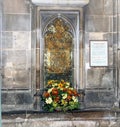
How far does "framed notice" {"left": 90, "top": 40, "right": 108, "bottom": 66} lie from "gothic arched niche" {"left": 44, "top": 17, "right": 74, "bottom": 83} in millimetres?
531

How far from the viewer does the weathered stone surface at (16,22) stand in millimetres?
9555

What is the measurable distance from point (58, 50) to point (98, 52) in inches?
39.2

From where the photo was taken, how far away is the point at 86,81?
9.70m

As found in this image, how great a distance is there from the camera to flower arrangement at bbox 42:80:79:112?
9.22m

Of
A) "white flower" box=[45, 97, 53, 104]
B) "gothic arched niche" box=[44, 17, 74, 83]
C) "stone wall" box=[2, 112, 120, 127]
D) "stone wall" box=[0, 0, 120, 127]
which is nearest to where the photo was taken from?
"stone wall" box=[2, 112, 120, 127]

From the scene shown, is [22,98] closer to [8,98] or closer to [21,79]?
[8,98]

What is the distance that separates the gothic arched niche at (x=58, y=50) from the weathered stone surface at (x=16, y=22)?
0.56 metres

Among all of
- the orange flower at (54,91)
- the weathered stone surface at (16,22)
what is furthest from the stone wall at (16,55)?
the orange flower at (54,91)

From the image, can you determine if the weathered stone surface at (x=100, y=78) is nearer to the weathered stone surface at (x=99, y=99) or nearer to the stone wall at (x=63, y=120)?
the weathered stone surface at (x=99, y=99)

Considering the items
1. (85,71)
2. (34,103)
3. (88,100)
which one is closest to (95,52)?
(85,71)

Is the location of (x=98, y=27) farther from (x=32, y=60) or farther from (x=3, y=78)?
(x=3, y=78)

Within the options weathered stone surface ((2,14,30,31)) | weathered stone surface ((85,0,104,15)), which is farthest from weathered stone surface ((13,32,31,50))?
weathered stone surface ((85,0,104,15))

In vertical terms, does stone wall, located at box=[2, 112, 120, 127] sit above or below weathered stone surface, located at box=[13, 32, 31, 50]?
below

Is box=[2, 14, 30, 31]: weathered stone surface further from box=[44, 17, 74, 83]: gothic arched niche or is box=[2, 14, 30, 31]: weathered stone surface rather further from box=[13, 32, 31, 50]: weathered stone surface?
box=[44, 17, 74, 83]: gothic arched niche
